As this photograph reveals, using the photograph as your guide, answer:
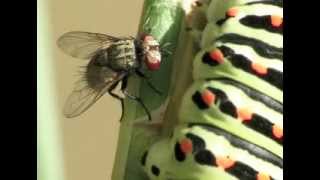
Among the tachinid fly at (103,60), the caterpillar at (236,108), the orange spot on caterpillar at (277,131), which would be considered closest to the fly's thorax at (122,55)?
the tachinid fly at (103,60)

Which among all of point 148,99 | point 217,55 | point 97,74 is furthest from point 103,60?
point 217,55

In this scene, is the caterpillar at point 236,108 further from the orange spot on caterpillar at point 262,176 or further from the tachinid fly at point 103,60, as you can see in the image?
the tachinid fly at point 103,60

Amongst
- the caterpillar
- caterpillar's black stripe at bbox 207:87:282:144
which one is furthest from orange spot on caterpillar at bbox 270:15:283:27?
caterpillar's black stripe at bbox 207:87:282:144

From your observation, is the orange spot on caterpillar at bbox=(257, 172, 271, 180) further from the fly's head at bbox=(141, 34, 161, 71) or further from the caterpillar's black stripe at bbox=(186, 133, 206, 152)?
the fly's head at bbox=(141, 34, 161, 71)

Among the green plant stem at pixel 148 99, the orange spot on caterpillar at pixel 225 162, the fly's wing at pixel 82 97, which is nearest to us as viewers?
the orange spot on caterpillar at pixel 225 162

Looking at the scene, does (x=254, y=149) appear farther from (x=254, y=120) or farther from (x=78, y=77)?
(x=78, y=77)
